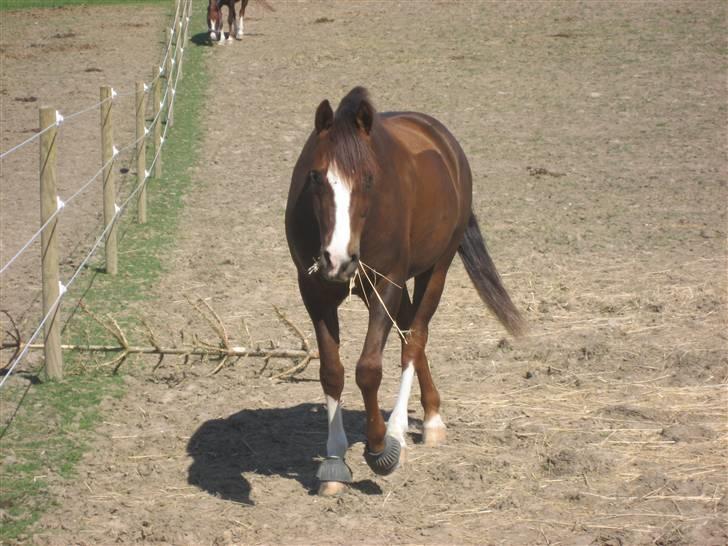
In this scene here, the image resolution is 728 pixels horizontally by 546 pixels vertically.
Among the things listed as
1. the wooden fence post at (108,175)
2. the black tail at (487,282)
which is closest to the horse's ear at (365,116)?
the black tail at (487,282)

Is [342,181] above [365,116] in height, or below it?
below

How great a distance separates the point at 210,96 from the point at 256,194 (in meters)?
5.56

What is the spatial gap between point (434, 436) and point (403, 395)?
0.29 meters

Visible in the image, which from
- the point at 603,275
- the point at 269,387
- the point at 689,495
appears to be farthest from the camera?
the point at 603,275

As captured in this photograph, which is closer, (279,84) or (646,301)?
(646,301)

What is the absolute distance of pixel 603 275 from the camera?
8.03 m

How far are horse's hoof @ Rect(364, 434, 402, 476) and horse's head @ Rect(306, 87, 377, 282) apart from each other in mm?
921

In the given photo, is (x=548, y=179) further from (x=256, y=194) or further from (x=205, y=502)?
(x=205, y=502)

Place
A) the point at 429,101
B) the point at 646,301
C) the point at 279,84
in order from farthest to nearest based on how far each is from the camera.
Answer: the point at 279,84, the point at 429,101, the point at 646,301

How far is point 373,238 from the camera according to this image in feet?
14.7

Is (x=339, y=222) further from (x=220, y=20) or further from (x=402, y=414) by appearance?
(x=220, y=20)

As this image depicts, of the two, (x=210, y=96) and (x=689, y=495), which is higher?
(x=689, y=495)

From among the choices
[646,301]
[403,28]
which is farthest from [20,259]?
[403,28]

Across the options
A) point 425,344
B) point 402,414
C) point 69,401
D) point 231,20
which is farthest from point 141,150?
point 231,20
